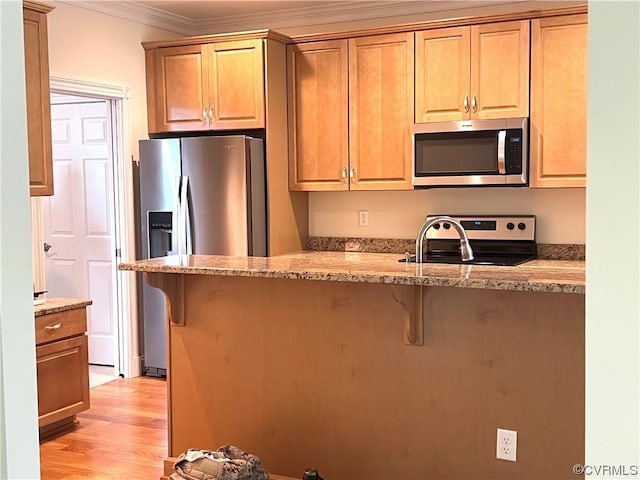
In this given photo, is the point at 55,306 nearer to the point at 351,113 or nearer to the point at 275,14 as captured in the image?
the point at 351,113

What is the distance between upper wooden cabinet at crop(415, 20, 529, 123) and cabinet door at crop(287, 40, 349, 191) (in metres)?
0.55

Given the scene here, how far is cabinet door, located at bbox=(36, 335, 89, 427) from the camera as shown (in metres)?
3.91

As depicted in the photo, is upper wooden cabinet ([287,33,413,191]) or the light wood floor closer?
the light wood floor

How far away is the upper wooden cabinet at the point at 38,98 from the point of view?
11.7ft

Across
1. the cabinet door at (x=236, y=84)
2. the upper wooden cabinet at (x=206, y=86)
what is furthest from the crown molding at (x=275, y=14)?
the cabinet door at (x=236, y=84)

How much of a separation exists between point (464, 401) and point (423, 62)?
2.47 meters

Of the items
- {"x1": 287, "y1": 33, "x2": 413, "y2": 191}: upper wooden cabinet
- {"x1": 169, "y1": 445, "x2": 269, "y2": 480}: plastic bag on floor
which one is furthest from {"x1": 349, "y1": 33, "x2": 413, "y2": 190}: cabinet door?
{"x1": 169, "y1": 445, "x2": 269, "y2": 480}: plastic bag on floor

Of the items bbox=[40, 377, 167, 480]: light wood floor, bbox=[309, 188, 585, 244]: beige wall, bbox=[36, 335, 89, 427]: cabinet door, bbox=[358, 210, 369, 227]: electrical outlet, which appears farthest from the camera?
bbox=[358, 210, 369, 227]: electrical outlet

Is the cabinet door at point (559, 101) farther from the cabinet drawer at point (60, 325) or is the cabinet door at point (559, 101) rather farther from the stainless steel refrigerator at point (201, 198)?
the cabinet drawer at point (60, 325)

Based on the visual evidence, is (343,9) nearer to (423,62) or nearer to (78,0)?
(423,62)

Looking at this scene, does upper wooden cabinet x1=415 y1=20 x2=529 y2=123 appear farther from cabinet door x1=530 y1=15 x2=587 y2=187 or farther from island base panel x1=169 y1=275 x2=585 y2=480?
island base panel x1=169 y1=275 x2=585 y2=480

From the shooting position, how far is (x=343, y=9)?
16.4ft

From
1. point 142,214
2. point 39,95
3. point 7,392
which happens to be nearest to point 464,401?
point 7,392

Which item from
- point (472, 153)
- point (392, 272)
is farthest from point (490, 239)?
point (392, 272)
